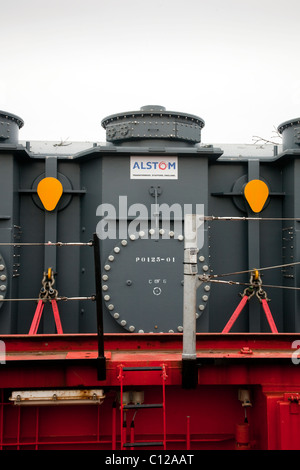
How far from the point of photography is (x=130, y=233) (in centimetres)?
618

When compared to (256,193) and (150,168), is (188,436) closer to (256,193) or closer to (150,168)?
→ (150,168)

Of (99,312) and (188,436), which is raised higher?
(99,312)

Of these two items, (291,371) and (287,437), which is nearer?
(287,437)

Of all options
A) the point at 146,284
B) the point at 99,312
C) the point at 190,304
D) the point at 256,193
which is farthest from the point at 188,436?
the point at 256,193

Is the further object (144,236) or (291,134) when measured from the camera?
(291,134)

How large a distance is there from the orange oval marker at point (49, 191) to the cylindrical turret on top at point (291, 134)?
3605mm

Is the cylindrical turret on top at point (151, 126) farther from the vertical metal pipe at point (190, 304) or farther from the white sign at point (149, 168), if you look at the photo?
the vertical metal pipe at point (190, 304)

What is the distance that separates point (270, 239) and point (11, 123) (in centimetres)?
433

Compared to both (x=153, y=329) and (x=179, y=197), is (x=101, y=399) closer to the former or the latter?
(x=153, y=329)

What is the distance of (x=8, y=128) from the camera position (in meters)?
6.81

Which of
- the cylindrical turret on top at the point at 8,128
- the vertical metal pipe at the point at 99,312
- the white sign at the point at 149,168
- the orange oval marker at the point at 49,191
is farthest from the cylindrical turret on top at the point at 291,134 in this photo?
the vertical metal pipe at the point at 99,312

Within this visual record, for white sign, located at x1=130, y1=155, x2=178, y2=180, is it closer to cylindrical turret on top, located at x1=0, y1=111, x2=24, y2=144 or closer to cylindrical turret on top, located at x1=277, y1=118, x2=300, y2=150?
cylindrical turret on top, located at x1=0, y1=111, x2=24, y2=144

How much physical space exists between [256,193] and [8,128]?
3.80m
